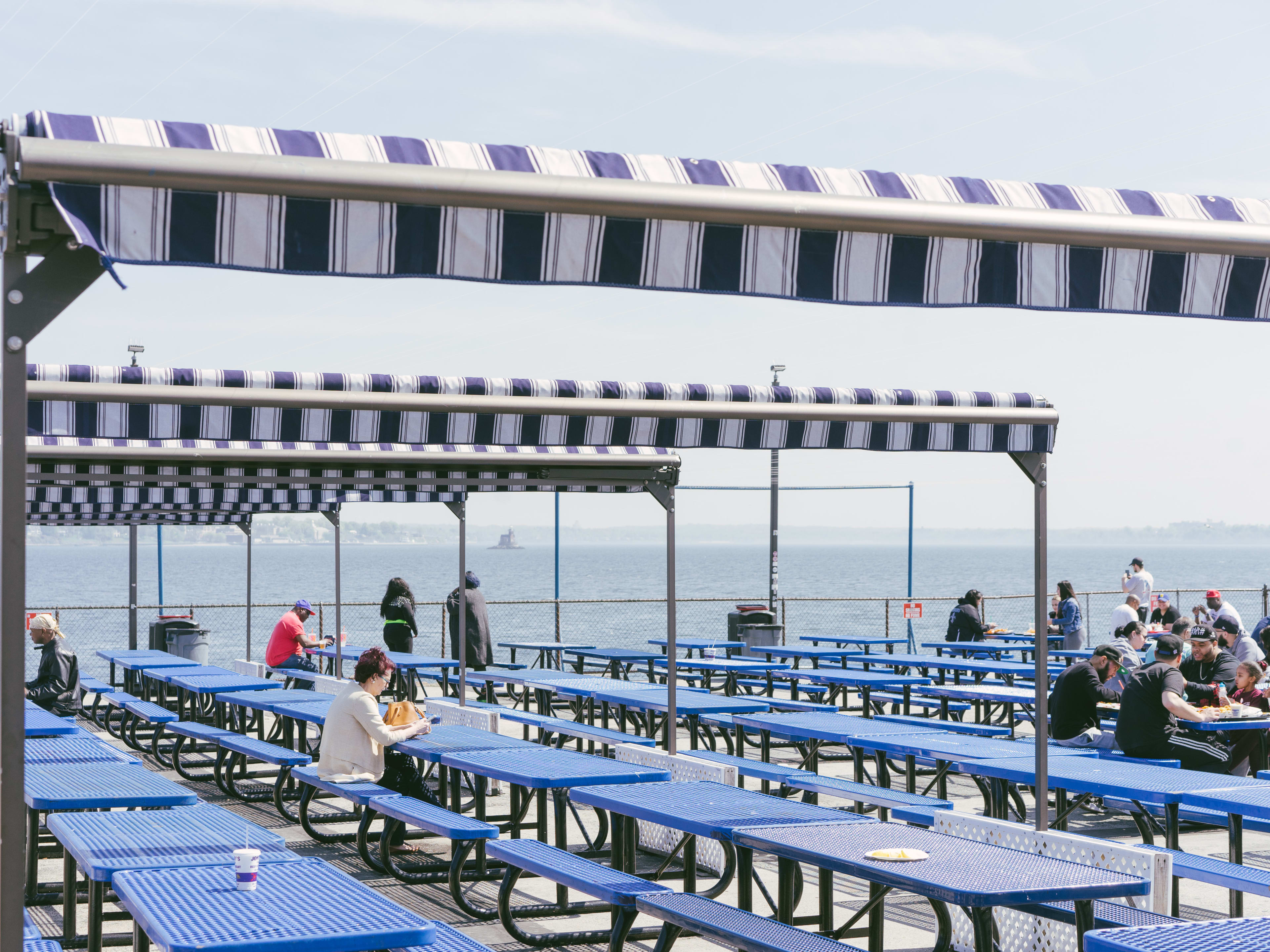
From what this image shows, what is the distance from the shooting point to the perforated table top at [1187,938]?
3205mm

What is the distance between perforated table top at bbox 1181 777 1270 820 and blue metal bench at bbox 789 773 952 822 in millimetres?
1191

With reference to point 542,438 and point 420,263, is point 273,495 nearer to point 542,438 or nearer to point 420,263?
point 542,438

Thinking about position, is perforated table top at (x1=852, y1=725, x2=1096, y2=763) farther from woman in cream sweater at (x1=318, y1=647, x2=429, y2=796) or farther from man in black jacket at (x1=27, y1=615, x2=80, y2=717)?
man in black jacket at (x1=27, y1=615, x2=80, y2=717)

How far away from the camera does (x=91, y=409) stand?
6.44m

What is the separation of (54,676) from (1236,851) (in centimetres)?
819

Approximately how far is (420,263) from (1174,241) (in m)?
1.80

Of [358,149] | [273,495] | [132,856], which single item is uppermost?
[358,149]

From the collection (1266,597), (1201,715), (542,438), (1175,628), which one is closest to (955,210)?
(542,438)

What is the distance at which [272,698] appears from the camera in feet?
33.7

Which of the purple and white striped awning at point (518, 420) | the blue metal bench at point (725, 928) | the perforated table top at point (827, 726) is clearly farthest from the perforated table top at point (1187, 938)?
the perforated table top at point (827, 726)

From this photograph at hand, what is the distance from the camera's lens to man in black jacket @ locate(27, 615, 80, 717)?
1023 cm

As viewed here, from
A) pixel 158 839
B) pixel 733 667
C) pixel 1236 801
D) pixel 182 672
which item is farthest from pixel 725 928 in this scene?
pixel 182 672

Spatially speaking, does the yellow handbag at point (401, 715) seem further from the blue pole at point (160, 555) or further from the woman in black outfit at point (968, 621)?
the blue pole at point (160, 555)

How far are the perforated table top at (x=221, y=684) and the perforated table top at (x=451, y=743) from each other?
2.87m
